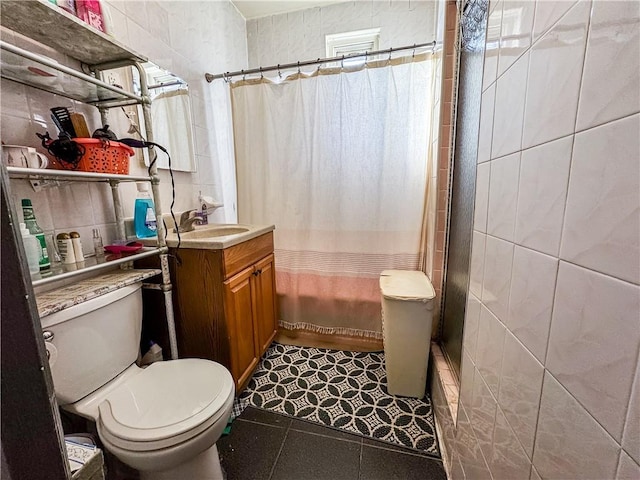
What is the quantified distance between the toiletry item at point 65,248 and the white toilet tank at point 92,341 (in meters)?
0.18

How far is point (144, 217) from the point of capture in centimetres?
131

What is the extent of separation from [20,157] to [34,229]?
23 cm

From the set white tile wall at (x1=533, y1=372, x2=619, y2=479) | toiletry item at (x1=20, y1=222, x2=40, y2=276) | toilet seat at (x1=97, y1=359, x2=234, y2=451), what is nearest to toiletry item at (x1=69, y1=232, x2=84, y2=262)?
toiletry item at (x1=20, y1=222, x2=40, y2=276)

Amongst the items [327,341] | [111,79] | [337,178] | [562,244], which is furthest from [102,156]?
[327,341]

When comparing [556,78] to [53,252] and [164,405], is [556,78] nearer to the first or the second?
[164,405]

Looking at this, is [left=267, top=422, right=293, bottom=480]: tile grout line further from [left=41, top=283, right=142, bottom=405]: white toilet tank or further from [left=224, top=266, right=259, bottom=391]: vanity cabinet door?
[left=41, top=283, right=142, bottom=405]: white toilet tank

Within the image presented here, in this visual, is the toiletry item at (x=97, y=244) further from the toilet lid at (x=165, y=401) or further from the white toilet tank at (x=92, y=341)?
the toilet lid at (x=165, y=401)

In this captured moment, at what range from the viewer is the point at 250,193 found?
2.04 metres

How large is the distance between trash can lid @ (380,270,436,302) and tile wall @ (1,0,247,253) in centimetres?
132

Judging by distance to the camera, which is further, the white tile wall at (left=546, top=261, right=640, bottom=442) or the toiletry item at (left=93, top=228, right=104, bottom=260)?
the toiletry item at (left=93, top=228, right=104, bottom=260)

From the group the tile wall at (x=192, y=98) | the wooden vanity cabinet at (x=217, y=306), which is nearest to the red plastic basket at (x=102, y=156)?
the tile wall at (x=192, y=98)

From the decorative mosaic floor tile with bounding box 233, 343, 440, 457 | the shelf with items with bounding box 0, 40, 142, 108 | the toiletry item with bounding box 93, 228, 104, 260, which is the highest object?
the shelf with items with bounding box 0, 40, 142, 108

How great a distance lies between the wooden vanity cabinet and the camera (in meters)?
1.29

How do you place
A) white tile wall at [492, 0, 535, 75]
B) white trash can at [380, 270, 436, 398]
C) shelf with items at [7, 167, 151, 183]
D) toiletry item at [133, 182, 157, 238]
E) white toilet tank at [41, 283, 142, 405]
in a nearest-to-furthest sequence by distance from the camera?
white tile wall at [492, 0, 535, 75]
shelf with items at [7, 167, 151, 183]
white toilet tank at [41, 283, 142, 405]
toiletry item at [133, 182, 157, 238]
white trash can at [380, 270, 436, 398]
